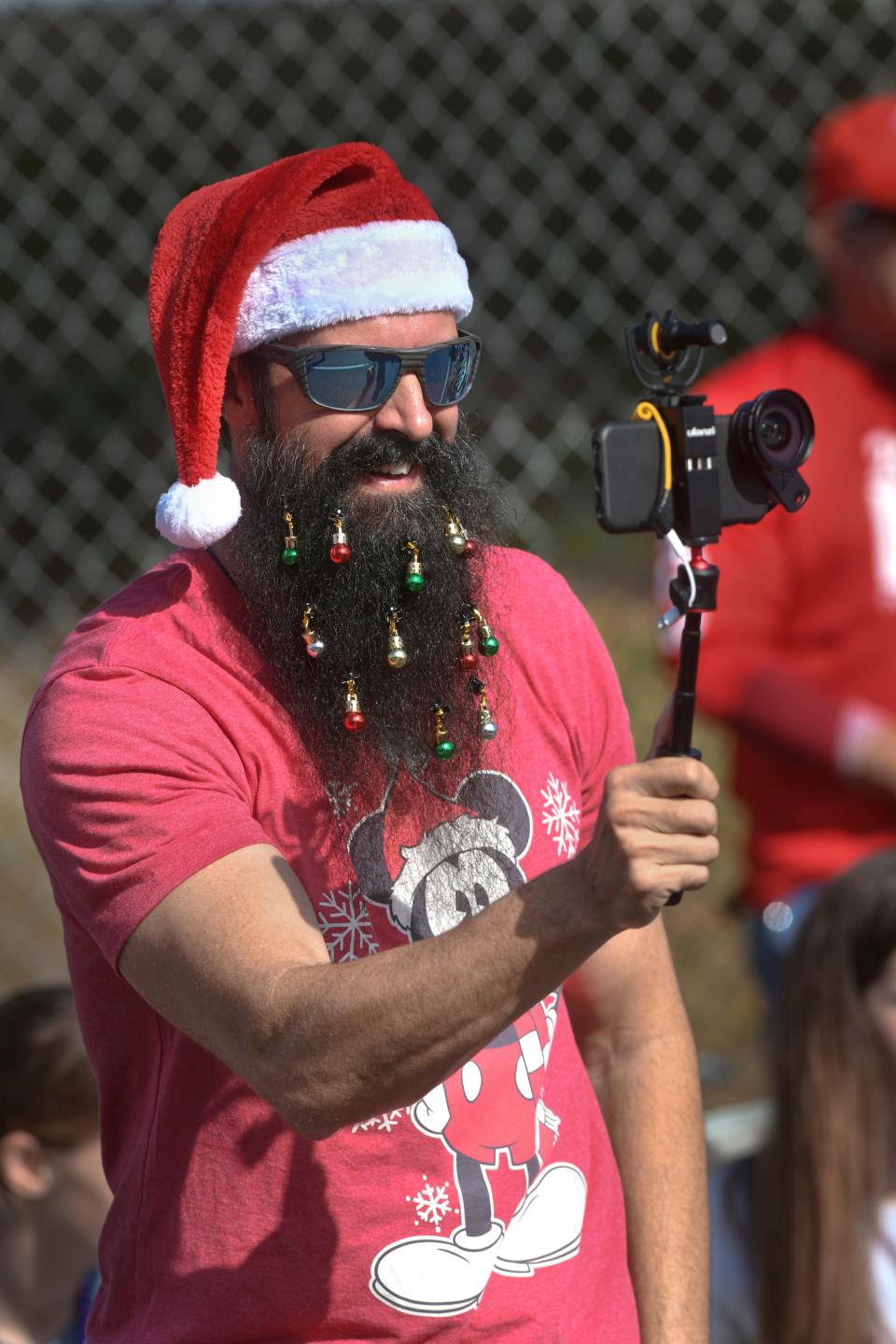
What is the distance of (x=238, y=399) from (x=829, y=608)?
74.0 inches

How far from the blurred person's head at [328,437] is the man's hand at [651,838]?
427mm

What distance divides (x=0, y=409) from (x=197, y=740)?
17.0 ft

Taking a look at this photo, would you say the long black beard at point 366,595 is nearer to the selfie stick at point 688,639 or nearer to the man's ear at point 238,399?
the man's ear at point 238,399

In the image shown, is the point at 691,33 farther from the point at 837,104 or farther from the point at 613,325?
the point at 613,325

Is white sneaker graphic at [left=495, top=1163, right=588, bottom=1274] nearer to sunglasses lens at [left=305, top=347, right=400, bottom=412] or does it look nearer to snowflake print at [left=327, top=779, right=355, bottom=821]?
snowflake print at [left=327, top=779, right=355, bottom=821]

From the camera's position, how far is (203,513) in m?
1.90

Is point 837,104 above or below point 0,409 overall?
above

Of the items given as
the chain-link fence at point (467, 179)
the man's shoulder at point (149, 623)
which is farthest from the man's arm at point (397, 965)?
the chain-link fence at point (467, 179)

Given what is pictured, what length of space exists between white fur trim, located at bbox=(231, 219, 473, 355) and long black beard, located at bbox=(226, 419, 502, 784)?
13cm

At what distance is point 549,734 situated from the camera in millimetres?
1985

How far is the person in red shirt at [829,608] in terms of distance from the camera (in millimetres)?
3564

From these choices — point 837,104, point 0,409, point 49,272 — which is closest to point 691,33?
point 837,104

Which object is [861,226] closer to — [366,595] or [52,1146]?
[366,595]

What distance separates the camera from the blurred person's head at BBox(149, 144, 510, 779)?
74.6 inches
